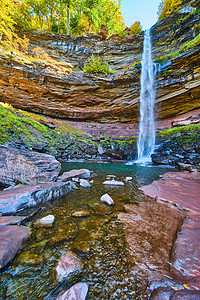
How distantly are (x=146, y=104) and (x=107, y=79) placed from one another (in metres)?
5.96

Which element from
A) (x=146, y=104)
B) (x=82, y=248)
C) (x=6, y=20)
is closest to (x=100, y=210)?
(x=82, y=248)

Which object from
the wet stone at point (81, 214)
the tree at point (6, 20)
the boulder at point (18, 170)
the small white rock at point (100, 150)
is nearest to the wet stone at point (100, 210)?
the wet stone at point (81, 214)

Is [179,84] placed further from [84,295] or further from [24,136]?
[84,295]

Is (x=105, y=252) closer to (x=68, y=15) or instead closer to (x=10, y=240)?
(x=10, y=240)

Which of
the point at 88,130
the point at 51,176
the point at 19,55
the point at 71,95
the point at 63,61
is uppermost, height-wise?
the point at 63,61

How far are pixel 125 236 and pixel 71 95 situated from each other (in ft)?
55.9

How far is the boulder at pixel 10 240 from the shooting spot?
3.69 ft

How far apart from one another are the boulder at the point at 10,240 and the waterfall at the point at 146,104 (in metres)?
11.9

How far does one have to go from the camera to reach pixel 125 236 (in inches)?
61.3

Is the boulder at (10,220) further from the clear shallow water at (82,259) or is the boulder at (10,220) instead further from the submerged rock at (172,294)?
the submerged rock at (172,294)

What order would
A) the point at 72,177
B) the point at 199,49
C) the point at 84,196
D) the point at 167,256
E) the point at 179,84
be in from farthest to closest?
the point at 179,84 < the point at 199,49 < the point at 72,177 < the point at 84,196 < the point at 167,256

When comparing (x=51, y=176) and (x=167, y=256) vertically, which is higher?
(x=51, y=176)

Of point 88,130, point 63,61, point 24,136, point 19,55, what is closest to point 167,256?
point 24,136

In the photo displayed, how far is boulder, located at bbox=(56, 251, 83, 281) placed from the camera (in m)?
1.04
